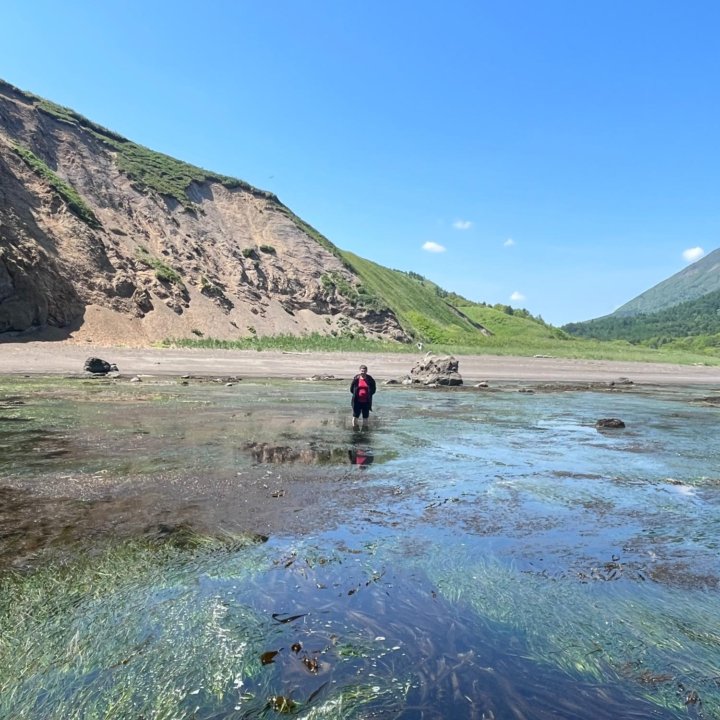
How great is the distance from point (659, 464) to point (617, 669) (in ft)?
34.0

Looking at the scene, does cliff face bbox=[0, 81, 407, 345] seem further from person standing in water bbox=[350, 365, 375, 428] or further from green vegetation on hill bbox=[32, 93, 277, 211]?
person standing in water bbox=[350, 365, 375, 428]

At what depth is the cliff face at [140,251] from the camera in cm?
5275

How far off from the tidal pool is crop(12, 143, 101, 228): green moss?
55406 millimetres

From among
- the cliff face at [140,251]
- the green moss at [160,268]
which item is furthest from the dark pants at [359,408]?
the green moss at [160,268]

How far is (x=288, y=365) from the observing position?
157 feet

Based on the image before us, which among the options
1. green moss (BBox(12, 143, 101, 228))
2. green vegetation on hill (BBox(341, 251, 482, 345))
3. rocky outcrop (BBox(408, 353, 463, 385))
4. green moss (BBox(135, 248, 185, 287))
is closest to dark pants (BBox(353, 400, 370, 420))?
rocky outcrop (BBox(408, 353, 463, 385))

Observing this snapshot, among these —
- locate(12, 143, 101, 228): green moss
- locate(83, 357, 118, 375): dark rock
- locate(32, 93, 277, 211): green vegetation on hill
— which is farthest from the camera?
locate(32, 93, 277, 211): green vegetation on hill

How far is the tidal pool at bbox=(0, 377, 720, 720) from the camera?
4.39 meters

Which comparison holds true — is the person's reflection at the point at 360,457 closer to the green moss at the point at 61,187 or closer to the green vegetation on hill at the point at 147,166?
the green moss at the point at 61,187

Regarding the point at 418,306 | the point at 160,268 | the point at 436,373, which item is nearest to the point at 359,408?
the point at 436,373

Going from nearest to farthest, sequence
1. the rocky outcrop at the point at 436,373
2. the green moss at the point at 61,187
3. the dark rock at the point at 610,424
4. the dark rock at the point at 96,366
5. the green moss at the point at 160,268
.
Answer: the dark rock at the point at 610,424 < the dark rock at the point at 96,366 < the rocky outcrop at the point at 436,373 < the green moss at the point at 61,187 < the green moss at the point at 160,268

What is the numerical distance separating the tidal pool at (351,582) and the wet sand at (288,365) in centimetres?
2753

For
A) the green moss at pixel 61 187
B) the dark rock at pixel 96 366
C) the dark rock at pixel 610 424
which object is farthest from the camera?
the green moss at pixel 61 187

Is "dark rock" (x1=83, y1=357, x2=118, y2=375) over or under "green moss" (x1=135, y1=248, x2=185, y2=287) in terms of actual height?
under
